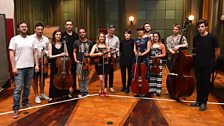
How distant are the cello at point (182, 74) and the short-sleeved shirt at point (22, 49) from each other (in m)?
2.38

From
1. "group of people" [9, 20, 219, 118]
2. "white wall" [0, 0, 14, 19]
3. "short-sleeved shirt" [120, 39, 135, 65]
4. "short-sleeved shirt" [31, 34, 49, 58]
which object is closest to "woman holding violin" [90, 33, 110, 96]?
"group of people" [9, 20, 219, 118]

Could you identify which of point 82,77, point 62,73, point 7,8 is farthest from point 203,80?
point 7,8

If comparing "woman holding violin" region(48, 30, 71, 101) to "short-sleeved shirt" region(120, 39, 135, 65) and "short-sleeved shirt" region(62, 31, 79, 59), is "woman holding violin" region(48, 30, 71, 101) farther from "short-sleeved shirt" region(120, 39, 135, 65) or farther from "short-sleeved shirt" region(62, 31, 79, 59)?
"short-sleeved shirt" region(120, 39, 135, 65)

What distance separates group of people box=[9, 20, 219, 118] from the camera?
3111 mm

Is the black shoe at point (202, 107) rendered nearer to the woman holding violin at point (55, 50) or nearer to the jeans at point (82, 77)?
the jeans at point (82, 77)

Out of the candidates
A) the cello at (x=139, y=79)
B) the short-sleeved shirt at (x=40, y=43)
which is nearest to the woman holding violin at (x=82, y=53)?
the short-sleeved shirt at (x=40, y=43)

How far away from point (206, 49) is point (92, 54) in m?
1.91

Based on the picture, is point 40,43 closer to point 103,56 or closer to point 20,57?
point 20,57

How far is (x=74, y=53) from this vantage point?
378cm

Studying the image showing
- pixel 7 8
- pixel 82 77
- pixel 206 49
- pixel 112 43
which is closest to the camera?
pixel 206 49

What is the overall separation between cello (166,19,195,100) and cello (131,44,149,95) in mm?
465

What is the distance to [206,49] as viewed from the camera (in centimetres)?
324

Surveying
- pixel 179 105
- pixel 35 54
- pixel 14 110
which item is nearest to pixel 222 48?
pixel 179 105

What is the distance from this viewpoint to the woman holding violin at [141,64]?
12.4 feet
